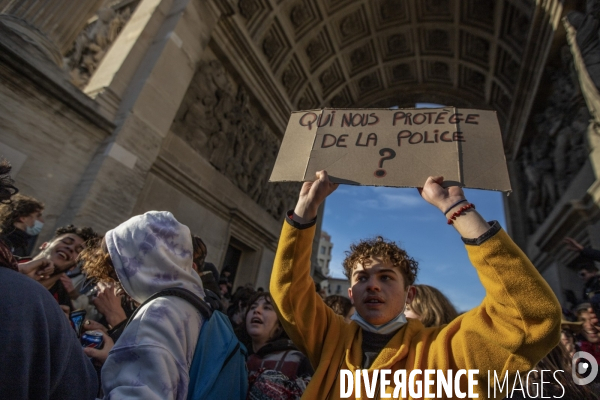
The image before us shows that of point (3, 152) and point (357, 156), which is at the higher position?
point (3, 152)

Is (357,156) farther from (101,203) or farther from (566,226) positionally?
(566,226)

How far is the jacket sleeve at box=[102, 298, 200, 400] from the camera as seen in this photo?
955mm

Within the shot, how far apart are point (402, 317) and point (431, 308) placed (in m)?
0.80

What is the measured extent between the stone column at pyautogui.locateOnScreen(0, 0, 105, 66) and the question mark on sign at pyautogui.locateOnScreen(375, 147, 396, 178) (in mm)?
5775

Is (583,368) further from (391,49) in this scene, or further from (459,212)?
(391,49)

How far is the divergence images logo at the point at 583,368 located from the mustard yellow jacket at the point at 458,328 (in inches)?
52.3

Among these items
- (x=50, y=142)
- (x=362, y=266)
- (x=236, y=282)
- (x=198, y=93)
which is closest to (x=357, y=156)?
(x=362, y=266)

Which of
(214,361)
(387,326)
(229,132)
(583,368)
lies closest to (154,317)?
(214,361)

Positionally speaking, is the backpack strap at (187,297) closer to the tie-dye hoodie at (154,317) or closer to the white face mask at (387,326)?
the tie-dye hoodie at (154,317)

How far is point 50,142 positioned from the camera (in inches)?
188

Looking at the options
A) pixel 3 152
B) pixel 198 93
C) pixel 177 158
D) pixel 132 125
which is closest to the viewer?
pixel 3 152

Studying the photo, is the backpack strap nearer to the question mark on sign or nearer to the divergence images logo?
the question mark on sign

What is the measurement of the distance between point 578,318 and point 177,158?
22.3ft

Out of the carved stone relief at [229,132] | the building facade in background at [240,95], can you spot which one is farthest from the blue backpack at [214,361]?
the carved stone relief at [229,132]
